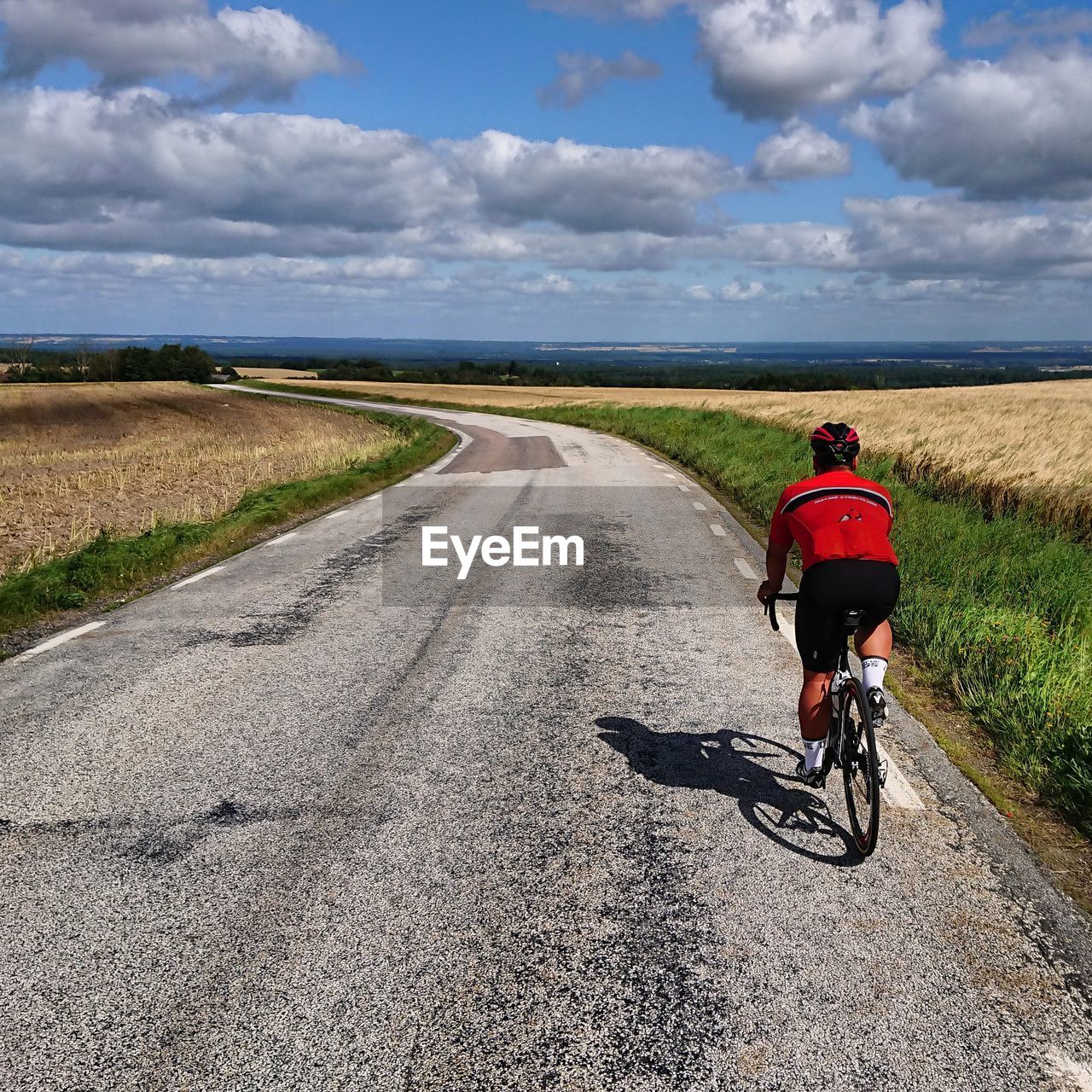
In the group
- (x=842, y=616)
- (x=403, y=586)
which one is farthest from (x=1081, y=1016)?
(x=403, y=586)

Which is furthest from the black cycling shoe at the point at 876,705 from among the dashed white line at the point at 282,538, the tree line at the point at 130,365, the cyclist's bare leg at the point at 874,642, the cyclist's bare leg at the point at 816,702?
the tree line at the point at 130,365

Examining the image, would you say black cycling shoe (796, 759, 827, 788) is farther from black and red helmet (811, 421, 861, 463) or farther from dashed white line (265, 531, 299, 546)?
dashed white line (265, 531, 299, 546)

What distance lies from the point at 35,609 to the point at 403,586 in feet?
11.3

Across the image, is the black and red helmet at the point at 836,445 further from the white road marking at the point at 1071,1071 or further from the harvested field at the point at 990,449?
the harvested field at the point at 990,449

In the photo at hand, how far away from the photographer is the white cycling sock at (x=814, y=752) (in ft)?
15.4

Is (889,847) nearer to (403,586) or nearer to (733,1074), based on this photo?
(733,1074)

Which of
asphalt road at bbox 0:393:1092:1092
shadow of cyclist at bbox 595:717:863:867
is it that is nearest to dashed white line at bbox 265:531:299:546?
asphalt road at bbox 0:393:1092:1092

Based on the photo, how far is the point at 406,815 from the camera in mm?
4684

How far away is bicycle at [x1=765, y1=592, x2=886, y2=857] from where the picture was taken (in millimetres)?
4164

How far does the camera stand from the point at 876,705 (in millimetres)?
4262

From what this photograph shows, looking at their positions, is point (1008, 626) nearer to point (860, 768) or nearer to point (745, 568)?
point (860, 768)

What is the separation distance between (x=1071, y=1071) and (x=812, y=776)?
6.36 ft

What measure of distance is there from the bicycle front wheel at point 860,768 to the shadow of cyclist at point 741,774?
0.12 metres

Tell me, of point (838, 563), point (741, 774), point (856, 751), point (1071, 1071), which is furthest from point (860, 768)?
point (1071, 1071)
